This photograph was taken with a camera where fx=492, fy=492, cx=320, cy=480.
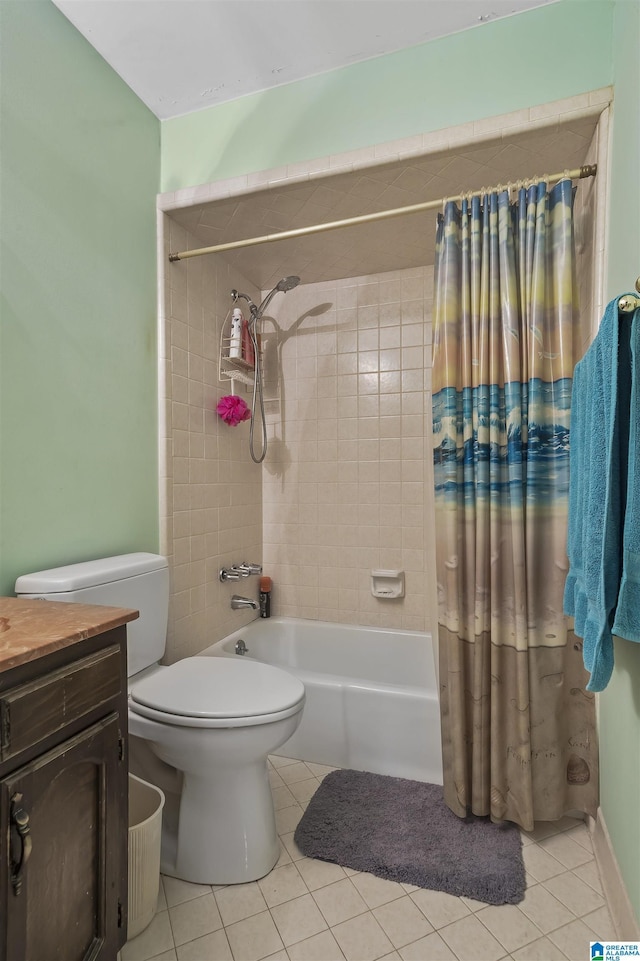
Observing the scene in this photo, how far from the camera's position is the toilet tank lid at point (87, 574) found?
4.12ft

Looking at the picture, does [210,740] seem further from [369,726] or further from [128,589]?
[369,726]

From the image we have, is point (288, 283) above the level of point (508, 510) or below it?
above

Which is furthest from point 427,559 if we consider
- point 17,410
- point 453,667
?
point 17,410

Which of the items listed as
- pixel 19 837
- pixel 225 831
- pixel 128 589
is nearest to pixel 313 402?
pixel 128 589

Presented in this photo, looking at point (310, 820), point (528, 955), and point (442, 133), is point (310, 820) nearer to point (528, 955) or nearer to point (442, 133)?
point (528, 955)

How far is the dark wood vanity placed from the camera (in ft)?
2.44

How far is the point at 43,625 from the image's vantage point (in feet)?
2.97

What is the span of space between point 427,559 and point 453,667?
86 centimetres

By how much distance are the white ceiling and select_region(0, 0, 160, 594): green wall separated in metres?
0.11

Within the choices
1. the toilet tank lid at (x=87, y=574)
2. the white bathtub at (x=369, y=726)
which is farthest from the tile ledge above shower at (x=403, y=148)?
the white bathtub at (x=369, y=726)

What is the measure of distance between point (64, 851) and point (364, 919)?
79 centimetres

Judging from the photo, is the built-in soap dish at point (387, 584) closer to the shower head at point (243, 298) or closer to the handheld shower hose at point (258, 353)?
the handheld shower hose at point (258, 353)

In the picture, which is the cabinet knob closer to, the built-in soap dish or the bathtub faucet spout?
the bathtub faucet spout

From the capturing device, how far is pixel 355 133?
1629mm
